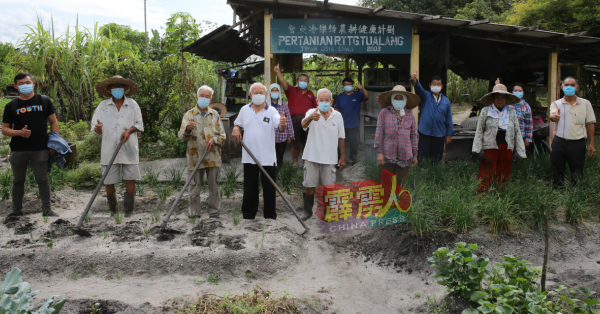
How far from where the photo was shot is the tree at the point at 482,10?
743 inches

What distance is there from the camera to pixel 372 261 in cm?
468

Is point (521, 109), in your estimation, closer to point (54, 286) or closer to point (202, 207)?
point (202, 207)

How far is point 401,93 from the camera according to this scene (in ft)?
18.2

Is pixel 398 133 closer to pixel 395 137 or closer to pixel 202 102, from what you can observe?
pixel 395 137

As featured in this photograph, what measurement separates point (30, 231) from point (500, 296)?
5.05m

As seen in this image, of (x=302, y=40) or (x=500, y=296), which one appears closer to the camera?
(x=500, y=296)

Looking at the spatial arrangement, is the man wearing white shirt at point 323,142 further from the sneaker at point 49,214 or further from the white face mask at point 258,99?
the sneaker at point 49,214

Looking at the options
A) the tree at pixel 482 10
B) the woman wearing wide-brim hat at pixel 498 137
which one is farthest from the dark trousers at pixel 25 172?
the tree at pixel 482 10

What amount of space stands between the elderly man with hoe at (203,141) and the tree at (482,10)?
15.6 meters

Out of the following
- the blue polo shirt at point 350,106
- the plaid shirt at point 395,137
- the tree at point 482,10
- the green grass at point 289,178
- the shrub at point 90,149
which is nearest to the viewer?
the plaid shirt at point 395,137

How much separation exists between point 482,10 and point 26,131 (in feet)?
62.5

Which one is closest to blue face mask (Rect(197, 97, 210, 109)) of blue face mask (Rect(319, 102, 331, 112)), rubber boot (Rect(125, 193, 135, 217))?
blue face mask (Rect(319, 102, 331, 112))

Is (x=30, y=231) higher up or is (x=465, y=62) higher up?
(x=465, y=62)

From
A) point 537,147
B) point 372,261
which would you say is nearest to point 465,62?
point 537,147
